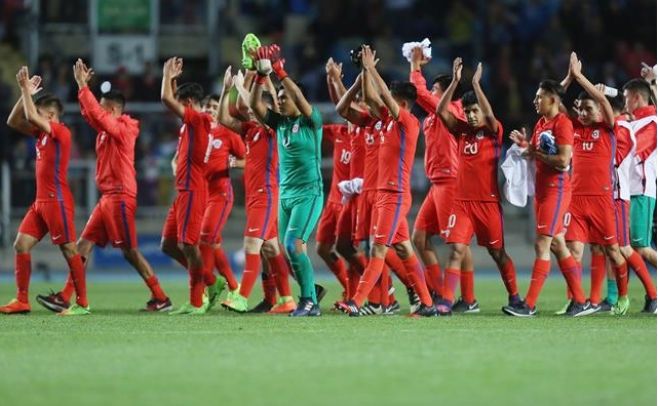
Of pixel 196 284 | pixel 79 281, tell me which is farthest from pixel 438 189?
pixel 79 281

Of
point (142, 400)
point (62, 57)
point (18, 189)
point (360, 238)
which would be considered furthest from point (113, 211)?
point (62, 57)

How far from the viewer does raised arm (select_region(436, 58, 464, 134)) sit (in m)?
13.8

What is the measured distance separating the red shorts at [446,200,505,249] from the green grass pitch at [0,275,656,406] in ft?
2.68

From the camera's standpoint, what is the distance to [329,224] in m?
15.6

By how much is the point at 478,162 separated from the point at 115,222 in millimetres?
3890

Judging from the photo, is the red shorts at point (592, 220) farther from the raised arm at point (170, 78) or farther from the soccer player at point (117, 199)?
the soccer player at point (117, 199)

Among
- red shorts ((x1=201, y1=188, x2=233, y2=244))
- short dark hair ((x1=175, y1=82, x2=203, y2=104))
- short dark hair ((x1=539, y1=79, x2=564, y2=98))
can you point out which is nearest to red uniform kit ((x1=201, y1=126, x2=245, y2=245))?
red shorts ((x1=201, y1=188, x2=233, y2=244))

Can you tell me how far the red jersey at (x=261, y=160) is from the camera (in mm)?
14891

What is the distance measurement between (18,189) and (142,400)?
16.6 meters

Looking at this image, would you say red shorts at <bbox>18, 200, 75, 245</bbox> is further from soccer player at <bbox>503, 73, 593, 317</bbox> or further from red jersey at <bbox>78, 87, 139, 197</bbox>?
soccer player at <bbox>503, 73, 593, 317</bbox>

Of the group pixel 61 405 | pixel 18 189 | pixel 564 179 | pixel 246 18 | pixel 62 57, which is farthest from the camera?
pixel 246 18

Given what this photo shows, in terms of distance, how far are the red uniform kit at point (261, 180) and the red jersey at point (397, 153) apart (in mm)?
1208

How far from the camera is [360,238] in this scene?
14.8 m

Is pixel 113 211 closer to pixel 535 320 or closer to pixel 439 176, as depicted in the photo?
pixel 439 176
